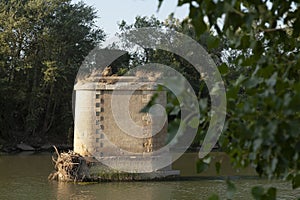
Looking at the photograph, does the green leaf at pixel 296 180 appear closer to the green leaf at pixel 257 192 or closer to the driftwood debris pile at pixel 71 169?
the green leaf at pixel 257 192

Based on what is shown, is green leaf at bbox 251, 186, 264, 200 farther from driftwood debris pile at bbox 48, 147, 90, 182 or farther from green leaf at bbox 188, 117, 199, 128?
driftwood debris pile at bbox 48, 147, 90, 182

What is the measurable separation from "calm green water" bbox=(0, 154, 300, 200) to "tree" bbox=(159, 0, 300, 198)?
7.68 meters

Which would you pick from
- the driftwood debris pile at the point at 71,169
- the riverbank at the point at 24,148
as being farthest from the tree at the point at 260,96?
the riverbank at the point at 24,148

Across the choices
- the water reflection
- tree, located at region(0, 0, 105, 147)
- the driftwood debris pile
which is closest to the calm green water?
the water reflection

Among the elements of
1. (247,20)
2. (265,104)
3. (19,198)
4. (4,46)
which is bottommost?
(19,198)

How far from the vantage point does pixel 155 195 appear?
10094mm

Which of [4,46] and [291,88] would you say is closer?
[291,88]

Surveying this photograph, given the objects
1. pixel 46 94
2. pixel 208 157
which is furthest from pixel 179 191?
pixel 46 94

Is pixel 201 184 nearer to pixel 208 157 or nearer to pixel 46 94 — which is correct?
pixel 208 157

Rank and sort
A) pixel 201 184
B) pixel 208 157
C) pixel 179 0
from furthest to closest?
pixel 201 184 → pixel 208 157 → pixel 179 0

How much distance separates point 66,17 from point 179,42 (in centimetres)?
457

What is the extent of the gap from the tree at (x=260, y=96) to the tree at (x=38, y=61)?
815 inches

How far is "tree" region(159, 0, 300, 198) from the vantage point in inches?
45.7

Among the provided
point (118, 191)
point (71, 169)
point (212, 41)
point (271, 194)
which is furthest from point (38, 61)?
point (271, 194)
